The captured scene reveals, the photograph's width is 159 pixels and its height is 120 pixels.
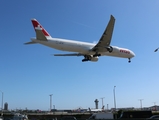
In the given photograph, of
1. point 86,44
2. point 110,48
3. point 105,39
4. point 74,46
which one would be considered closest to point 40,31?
point 74,46

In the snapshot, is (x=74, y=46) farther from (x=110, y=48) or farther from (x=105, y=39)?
(x=110, y=48)

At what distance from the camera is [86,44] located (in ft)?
141

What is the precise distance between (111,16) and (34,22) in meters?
13.9

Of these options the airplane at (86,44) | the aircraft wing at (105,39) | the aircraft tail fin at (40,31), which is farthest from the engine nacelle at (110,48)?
the aircraft tail fin at (40,31)

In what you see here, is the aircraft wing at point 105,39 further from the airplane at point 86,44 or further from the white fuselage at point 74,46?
the white fuselage at point 74,46

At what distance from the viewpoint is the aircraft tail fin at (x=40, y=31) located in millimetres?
37812

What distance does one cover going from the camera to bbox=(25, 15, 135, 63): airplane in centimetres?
3831

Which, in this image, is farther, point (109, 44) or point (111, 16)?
point (109, 44)

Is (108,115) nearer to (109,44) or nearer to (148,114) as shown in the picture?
(148,114)

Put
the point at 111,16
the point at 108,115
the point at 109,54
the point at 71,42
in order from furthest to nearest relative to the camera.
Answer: the point at 109,54, the point at 71,42, the point at 111,16, the point at 108,115

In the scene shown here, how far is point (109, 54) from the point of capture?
4591 centimetres

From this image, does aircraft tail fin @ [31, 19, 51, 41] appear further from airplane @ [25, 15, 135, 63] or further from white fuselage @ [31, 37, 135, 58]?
white fuselage @ [31, 37, 135, 58]

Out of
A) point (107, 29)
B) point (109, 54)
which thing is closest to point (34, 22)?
point (107, 29)

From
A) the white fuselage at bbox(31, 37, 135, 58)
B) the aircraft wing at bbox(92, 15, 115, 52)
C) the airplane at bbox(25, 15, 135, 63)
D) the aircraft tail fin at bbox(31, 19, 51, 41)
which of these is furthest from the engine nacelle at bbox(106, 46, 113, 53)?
the aircraft tail fin at bbox(31, 19, 51, 41)
